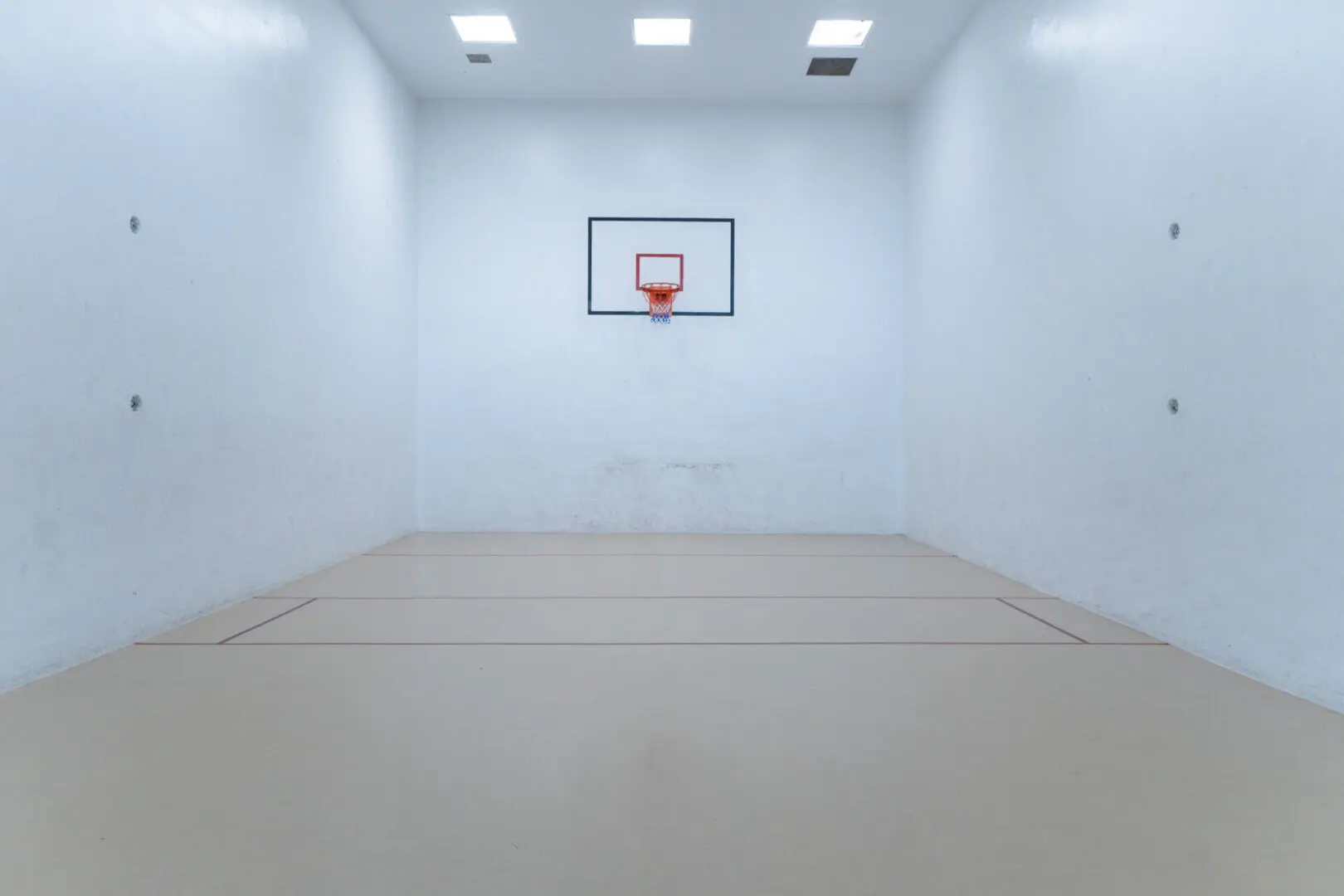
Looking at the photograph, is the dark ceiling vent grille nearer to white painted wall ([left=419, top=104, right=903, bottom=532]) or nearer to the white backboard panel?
white painted wall ([left=419, top=104, right=903, bottom=532])

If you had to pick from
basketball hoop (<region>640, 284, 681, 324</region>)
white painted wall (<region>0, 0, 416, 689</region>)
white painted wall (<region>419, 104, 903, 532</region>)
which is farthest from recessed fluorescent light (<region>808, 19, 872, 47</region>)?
white painted wall (<region>0, 0, 416, 689</region>)

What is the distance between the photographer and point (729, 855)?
1.39 metres

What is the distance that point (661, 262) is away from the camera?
642cm

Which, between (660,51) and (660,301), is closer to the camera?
(660,51)

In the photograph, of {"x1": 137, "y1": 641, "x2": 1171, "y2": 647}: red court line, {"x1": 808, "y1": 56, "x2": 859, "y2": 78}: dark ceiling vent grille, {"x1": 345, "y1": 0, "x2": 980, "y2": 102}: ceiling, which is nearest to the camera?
{"x1": 137, "y1": 641, "x2": 1171, "y2": 647}: red court line

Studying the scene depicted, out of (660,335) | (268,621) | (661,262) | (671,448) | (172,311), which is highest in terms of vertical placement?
(661,262)

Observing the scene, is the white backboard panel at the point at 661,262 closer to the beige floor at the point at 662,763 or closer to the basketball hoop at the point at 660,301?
the basketball hoop at the point at 660,301

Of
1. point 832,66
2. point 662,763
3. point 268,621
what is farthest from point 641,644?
point 832,66

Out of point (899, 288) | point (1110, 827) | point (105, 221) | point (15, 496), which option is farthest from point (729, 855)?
point (899, 288)

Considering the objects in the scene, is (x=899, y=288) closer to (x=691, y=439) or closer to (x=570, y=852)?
(x=691, y=439)

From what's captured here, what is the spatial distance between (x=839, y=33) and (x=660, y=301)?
235 cm

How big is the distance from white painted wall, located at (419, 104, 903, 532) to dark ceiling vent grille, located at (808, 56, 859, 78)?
59 centimetres

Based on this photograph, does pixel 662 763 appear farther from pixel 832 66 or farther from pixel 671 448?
pixel 832 66

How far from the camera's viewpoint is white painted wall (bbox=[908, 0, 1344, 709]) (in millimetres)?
2330
